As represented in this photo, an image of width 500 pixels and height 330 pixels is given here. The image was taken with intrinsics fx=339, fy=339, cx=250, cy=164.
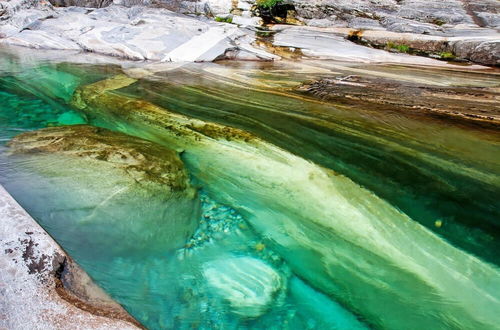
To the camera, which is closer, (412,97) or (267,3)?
(412,97)

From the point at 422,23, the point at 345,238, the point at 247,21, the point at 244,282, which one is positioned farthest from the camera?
the point at 247,21

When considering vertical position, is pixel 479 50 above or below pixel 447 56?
above

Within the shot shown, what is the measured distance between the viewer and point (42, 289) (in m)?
1.47

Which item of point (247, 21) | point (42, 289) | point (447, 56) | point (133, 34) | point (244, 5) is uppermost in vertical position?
point (244, 5)

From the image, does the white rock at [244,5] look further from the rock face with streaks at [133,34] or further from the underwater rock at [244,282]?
the underwater rock at [244,282]

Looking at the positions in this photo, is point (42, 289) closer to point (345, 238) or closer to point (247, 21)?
point (345, 238)

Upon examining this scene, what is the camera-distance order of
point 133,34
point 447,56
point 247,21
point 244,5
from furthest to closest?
point 244,5 → point 247,21 → point 133,34 → point 447,56

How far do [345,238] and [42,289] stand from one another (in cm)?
187

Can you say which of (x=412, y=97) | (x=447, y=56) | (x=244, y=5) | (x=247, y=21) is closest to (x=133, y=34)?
(x=247, y=21)

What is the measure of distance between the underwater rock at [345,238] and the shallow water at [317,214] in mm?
11

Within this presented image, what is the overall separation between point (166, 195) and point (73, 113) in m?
2.76

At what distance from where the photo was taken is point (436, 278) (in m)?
2.11

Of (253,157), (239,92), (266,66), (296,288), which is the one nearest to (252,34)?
(266,66)

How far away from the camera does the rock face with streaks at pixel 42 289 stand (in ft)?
4.43
